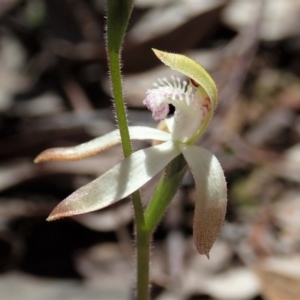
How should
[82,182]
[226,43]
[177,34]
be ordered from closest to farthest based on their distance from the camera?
[82,182]
[177,34]
[226,43]

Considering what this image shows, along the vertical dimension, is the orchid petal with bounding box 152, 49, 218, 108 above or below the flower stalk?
above

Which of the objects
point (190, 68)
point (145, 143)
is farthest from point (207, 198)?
point (145, 143)

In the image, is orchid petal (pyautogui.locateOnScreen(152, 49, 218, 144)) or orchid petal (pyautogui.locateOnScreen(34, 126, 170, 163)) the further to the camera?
orchid petal (pyautogui.locateOnScreen(34, 126, 170, 163))

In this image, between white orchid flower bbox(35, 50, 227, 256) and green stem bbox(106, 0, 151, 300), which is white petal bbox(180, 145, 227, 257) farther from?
green stem bbox(106, 0, 151, 300)

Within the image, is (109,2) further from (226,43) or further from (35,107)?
(226,43)

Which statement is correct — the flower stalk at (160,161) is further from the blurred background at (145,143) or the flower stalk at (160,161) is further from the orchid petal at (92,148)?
the blurred background at (145,143)

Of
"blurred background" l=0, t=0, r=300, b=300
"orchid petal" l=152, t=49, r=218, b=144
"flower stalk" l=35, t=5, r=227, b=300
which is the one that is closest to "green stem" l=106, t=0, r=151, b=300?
"flower stalk" l=35, t=5, r=227, b=300

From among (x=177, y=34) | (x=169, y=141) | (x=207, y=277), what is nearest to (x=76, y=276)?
(x=207, y=277)
